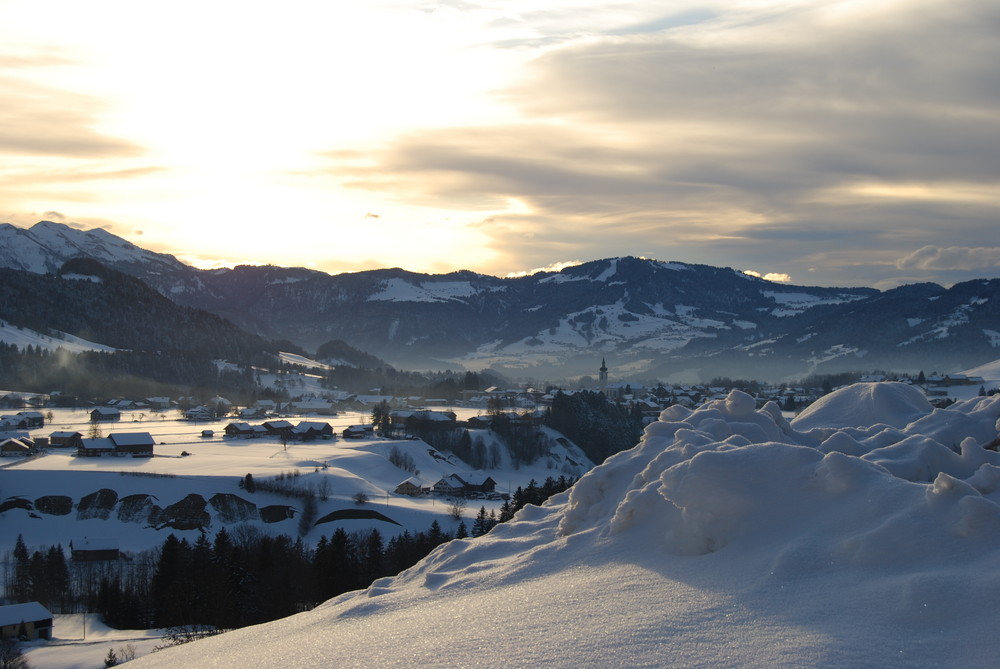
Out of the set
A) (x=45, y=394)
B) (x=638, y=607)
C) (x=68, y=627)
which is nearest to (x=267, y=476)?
(x=68, y=627)

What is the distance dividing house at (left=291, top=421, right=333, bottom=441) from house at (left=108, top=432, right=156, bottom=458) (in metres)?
21.2

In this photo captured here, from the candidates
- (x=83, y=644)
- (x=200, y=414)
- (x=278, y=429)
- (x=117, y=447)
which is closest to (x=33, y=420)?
(x=200, y=414)

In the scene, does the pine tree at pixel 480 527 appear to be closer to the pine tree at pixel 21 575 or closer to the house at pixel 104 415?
the pine tree at pixel 21 575

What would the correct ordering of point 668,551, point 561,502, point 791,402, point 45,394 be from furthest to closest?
point 45,394, point 791,402, point 561,502, point 668,551

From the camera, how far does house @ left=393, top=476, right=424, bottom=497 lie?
78.6 metres

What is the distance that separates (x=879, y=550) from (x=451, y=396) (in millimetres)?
173486

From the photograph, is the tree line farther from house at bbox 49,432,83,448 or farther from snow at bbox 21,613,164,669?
house at bbox 49,432,83,448

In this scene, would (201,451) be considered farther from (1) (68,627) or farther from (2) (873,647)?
(2) (873,647)

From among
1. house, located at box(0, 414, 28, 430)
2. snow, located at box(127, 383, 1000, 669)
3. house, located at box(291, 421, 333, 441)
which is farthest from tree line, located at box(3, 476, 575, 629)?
house, located at box(0, 414, 28, 430)

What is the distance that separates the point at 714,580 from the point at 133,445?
274 ft

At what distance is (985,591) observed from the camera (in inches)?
382

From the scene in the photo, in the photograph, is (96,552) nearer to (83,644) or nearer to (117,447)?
(83,644)

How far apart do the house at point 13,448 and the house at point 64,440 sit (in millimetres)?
6703

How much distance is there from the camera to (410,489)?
78.9m
